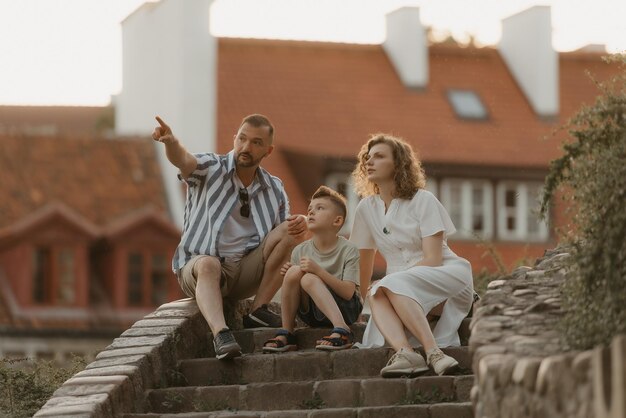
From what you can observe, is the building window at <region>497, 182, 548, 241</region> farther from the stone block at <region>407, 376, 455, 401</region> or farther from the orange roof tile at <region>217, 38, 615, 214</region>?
the stone block at <region>407, 376, 455, 401</region>

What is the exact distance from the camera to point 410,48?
54.1 metres

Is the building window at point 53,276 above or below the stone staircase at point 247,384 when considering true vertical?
below

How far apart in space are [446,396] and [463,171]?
3948cm

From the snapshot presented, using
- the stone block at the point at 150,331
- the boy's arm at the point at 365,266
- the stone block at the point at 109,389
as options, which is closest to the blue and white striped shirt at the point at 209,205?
the stone block at the point at 150,331

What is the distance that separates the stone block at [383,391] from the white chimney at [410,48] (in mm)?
41682

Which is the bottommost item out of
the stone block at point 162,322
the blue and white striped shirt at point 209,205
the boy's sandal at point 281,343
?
the boy's sandal at point 281,343

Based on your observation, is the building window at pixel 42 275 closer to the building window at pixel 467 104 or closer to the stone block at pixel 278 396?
the building window at pixel 467 104

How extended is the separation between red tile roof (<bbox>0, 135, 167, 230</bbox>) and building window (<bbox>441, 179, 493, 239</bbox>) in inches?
271

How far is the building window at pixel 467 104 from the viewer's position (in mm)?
53812

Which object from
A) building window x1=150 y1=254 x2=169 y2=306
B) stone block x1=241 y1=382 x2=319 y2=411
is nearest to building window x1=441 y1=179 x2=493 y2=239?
building window x1=150 y1=254 x2=169 y2=306

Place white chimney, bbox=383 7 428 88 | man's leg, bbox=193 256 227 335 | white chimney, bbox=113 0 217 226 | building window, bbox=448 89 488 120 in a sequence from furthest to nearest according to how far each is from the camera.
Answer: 1. white chimney, bbox=383 7 428 88
2. building window, bbox=448 89 488 120
3. white chimney, bbox=113 0 217 226
4. man's leg, bbox=193 256 227 335

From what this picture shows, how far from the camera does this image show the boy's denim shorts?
13.9 meters

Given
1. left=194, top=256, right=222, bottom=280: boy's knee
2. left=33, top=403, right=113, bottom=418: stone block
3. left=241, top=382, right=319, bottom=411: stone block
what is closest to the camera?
left=33, top=403, right=113, bottom=418: stone block

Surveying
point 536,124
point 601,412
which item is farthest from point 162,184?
point 601,412
